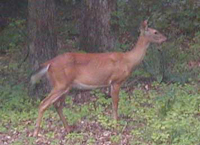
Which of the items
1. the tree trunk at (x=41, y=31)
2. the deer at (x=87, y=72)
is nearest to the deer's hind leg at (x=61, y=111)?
the deer at (x=87, y=72)

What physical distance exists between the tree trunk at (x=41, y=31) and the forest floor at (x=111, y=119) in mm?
751

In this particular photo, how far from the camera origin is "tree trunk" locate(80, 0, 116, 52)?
1284cm

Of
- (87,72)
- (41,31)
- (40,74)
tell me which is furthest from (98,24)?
(40,74)

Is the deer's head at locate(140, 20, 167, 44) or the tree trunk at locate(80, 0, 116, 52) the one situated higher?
the deer's head at locate(140, 20, 167, 44)

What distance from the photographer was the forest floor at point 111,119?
838 cm

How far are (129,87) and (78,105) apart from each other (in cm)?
139

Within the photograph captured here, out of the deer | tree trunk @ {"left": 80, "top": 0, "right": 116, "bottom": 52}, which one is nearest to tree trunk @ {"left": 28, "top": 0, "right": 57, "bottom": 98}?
the deer

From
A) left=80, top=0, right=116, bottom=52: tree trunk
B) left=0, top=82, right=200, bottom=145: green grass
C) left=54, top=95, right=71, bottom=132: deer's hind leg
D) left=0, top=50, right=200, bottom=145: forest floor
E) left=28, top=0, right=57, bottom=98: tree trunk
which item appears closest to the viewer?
left=0, top=82, right=200, bottom=145: green grass

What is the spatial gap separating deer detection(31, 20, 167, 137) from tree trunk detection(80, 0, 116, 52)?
3.04 metres

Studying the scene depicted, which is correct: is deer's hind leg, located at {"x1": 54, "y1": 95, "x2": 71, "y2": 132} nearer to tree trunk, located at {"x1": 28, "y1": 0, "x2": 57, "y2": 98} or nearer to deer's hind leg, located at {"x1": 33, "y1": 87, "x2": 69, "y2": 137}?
deer's hind leg, located at {"x1": 33, "y1": 87, "x2": 69, "y2": 137}

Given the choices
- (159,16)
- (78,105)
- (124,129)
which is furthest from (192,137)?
(159,16)

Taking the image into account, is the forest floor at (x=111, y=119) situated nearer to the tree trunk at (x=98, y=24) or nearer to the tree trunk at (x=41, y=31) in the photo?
the tree trunk at (x=41, y=31)

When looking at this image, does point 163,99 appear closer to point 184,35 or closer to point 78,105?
point 78,105

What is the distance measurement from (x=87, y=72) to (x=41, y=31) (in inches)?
74.9
